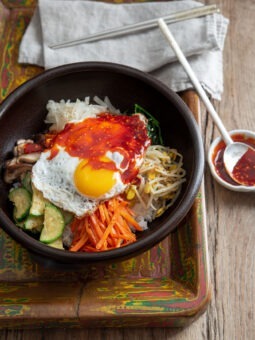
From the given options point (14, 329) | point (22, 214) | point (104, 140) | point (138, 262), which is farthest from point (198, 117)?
point (14, 329)

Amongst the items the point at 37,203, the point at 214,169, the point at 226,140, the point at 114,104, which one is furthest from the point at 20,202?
the point at 226,140

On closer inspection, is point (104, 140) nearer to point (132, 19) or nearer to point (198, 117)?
point (198, 117)

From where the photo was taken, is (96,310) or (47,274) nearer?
(96,310)

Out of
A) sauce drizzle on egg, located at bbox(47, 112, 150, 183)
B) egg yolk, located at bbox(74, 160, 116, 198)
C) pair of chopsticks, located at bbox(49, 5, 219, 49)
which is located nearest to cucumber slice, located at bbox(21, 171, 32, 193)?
sauce drizzle on egg, located at bbox(47, 112, 150, 183)

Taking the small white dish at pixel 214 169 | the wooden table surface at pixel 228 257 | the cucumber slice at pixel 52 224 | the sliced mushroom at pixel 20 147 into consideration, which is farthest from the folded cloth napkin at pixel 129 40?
the cucumber slice at pixel 52 224

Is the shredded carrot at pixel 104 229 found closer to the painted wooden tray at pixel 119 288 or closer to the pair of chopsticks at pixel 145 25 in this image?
the painted wooden tray at pixel 119 288

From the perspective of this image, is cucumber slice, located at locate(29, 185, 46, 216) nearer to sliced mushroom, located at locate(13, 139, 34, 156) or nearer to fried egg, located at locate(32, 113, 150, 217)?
fried egg, located at locate(32, 113, 150, 217)
